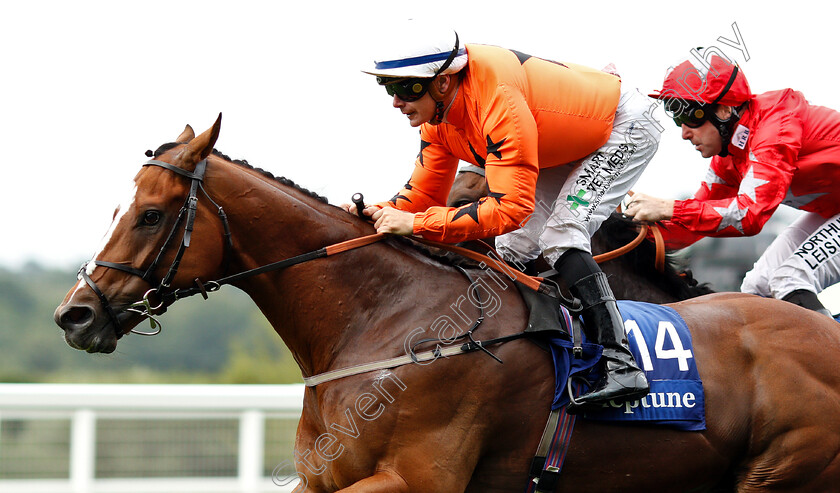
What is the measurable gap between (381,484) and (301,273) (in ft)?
3.00

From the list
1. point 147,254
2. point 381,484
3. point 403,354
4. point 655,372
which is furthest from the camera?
point 655,372

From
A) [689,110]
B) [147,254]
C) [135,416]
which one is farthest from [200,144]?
[135,416]

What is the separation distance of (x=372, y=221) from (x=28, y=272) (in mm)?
49154

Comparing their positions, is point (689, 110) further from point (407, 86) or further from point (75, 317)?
point (75, 317)

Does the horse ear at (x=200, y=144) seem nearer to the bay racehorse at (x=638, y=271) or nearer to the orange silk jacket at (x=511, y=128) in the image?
the orange silk jacket at (x=511, y=128)

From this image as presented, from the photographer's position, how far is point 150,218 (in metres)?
3.53

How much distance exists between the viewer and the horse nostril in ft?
11.2

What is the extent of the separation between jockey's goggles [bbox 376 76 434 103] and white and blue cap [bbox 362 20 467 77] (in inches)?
2.6

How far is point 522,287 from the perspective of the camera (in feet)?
13.0

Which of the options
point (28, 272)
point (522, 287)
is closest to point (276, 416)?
point (522, 287)

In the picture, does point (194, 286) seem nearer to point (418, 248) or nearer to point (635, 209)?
point (418, 248)

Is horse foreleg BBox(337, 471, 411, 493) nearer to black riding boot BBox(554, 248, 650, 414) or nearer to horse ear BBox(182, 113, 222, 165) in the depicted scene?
black riding boot BBox(554, 248, 650, 414)

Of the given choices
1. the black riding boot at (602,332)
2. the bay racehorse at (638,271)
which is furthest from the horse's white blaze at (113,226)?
the bay racehorse at (638,271)

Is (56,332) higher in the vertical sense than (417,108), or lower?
lower
